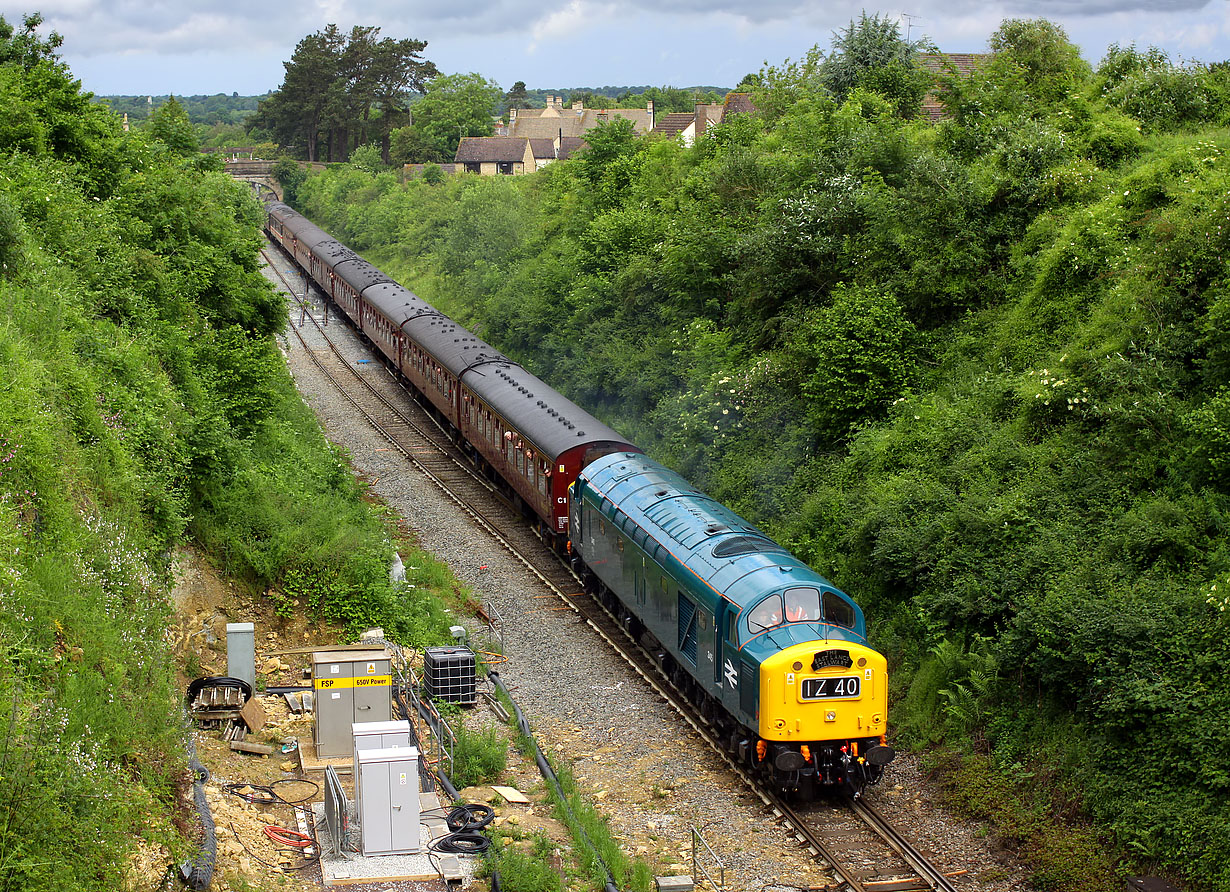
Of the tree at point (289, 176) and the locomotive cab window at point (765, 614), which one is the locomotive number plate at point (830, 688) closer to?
the locomotive cab window at point (765, 614)

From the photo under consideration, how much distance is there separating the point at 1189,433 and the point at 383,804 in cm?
1277

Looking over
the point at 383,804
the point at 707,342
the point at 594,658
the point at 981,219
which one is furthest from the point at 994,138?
the point at 383,804

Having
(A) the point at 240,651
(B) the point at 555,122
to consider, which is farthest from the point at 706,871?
(B) the point at 555,122

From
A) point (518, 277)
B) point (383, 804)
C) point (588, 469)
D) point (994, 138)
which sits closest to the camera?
point (383, 804)

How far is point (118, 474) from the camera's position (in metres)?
15.2

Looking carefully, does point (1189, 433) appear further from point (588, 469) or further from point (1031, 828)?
point (588, 469)

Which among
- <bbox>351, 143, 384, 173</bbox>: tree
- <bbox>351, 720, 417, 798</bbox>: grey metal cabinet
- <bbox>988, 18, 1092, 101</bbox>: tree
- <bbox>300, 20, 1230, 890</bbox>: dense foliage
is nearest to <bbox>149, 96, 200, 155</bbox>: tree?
<bbox>300, 20, 1230, 890</bbox>: dense foliage

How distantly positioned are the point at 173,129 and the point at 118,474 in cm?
3173

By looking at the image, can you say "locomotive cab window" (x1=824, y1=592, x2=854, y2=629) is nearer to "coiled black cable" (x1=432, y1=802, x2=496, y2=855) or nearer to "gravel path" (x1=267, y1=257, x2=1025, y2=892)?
"gravel path" (x1=267, y1=257, x2=1025, y2=892)

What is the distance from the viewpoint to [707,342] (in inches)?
1196

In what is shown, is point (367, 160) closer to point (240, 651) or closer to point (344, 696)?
point (240, 651)

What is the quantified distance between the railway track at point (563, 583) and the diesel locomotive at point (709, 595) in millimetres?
337


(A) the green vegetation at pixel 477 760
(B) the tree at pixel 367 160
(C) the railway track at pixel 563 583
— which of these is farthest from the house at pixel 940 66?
(B) the tree at pixel 367 160

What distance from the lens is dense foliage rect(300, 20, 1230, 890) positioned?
561 inches
